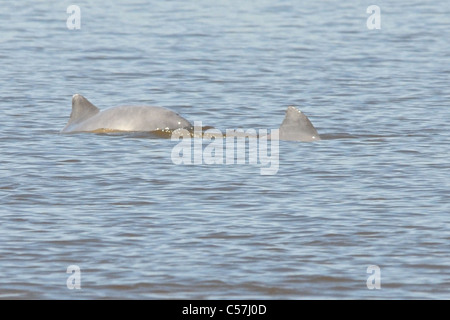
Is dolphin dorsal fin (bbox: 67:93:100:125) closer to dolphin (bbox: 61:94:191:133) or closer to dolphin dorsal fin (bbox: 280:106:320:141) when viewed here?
dolphin (bbox: 61:94:191:133)

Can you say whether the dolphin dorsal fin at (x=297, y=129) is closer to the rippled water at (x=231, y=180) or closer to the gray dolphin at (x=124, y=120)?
the rippled water at (x=231, y=180)

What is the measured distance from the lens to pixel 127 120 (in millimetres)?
18156

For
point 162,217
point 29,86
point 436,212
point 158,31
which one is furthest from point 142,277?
point 158,31

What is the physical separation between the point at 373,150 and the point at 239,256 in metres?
5.92

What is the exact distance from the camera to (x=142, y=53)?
28.9 meters

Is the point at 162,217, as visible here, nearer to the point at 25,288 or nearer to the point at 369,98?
the point at 25,288

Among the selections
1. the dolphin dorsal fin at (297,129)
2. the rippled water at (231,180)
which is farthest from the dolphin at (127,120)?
the dolphin dorsal fin at (297,129)

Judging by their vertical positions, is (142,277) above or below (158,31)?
below

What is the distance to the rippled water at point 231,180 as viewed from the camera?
10.8m

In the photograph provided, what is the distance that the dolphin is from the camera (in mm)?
18094

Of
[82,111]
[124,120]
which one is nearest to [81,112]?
[82,111]

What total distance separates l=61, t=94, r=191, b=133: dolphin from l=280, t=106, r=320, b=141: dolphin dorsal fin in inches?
65.7
